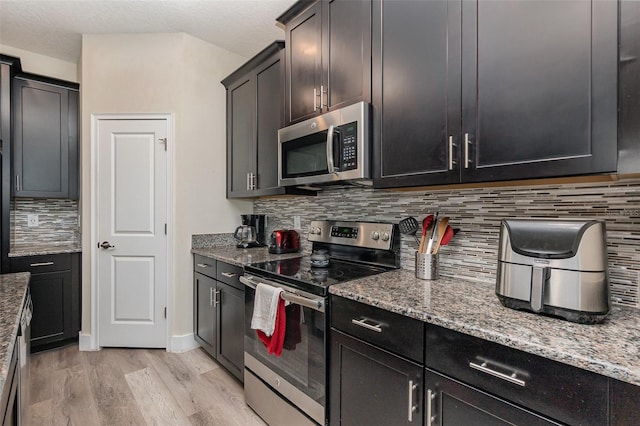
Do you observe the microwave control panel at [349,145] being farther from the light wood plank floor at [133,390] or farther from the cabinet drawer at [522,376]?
the light wood plank floor at [133,390]

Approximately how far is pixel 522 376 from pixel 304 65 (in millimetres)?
1856

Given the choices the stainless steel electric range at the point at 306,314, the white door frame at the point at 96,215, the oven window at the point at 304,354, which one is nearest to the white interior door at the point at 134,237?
the white door frame at the point at 96,215

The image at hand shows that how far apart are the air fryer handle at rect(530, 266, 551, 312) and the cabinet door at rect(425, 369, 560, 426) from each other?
0.32 metres

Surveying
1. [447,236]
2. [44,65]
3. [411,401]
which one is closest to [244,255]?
[447,236]

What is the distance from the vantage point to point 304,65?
6.33 ft

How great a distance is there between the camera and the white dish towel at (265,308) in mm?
1625

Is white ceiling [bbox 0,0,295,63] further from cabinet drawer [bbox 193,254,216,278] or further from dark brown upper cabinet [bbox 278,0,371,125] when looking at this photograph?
cabinet drawer [bbox 193,254,216,278]

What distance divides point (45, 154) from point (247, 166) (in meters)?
1.90

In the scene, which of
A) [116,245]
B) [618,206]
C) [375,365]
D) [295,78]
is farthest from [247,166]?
[618,206]

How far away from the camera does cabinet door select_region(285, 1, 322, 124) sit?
1.84 metres

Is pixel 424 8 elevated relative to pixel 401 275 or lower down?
elevated

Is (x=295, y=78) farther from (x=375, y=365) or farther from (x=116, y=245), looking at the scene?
(x=116, y=245)

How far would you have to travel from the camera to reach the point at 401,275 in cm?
165

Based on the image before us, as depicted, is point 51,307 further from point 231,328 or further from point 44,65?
point 44,65
